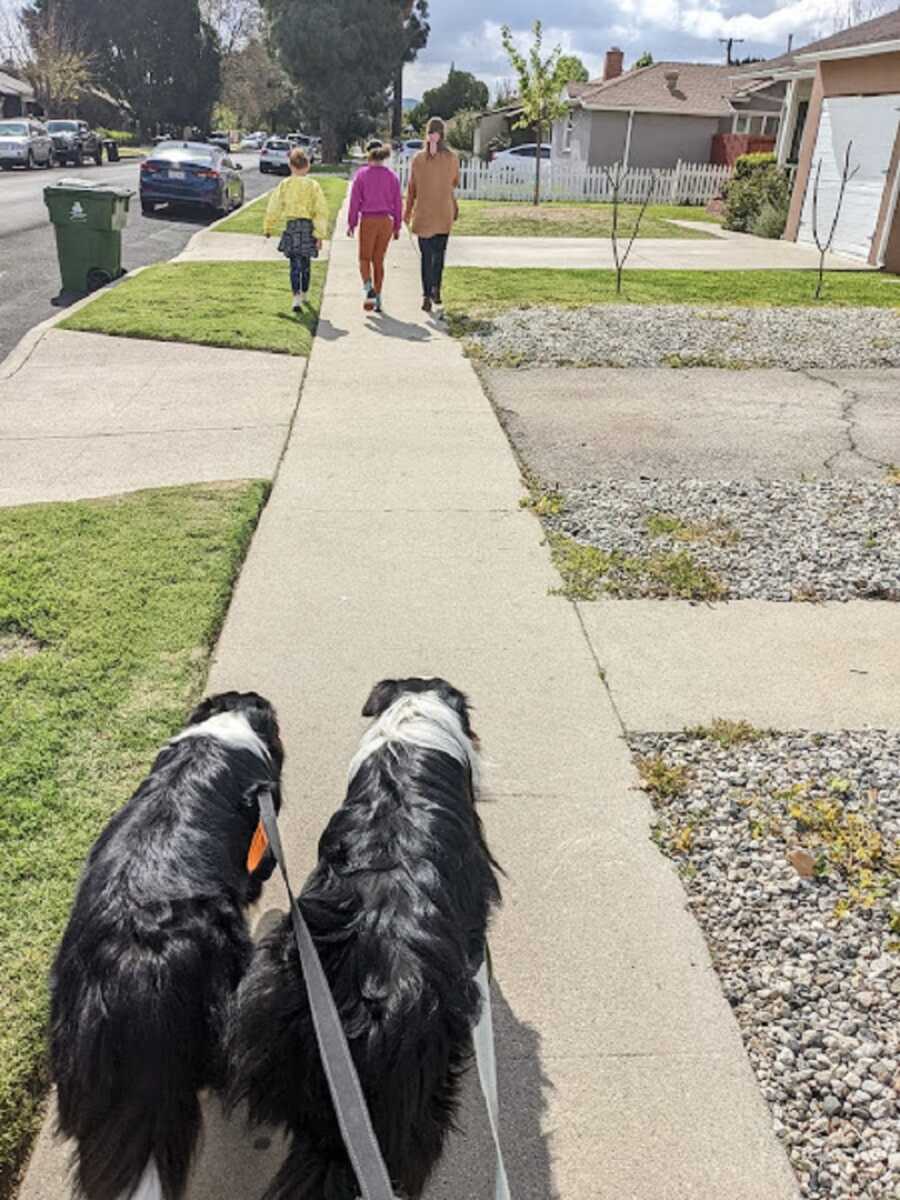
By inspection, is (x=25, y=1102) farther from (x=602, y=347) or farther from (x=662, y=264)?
(x=662, y=264)

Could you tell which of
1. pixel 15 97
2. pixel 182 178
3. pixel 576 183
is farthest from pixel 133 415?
pixel 15 97

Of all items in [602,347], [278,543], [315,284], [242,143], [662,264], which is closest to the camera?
[278,543]

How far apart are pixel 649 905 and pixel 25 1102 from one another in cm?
190

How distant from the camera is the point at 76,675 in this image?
4.08 meters

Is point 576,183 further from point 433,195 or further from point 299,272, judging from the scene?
point 299,272

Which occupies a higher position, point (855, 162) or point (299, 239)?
point (855, 162)

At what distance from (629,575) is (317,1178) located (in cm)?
399

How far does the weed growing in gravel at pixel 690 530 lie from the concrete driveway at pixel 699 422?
883 millimetres

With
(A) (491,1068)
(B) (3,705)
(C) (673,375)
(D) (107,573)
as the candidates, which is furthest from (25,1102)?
(C) (673,375)

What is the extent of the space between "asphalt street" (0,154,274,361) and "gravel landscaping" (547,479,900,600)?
23.4 feet

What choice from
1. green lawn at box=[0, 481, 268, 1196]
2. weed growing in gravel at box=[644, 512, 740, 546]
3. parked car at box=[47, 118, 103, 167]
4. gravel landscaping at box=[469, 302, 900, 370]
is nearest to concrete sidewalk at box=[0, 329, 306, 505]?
green lawn at box=[0, 481, 268, 1196]

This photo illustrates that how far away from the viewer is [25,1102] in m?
2.38

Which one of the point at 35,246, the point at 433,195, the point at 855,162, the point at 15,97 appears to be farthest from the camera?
the point at 15,97

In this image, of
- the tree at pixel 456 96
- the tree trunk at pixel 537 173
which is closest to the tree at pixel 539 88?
the tree trunk at pixel 537 173
